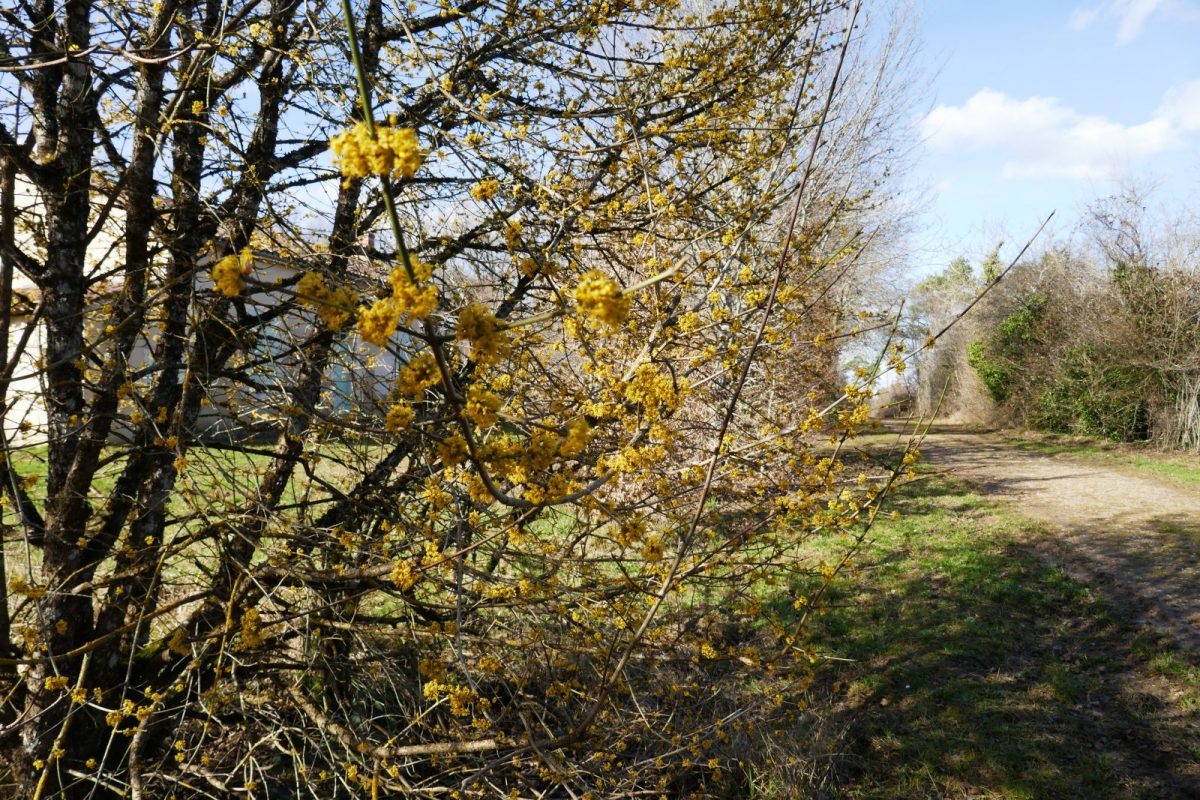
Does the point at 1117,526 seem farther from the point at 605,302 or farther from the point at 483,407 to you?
the point at 605,302

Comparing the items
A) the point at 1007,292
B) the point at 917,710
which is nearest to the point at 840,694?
the point at 917,710

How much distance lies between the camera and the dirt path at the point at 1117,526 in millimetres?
7238

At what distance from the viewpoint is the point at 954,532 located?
9.80 m

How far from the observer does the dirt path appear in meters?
Answer: 7.24

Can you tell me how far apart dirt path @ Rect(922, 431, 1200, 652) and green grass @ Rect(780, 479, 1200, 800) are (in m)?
0.41

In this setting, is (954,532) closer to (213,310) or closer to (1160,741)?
(1160,741)

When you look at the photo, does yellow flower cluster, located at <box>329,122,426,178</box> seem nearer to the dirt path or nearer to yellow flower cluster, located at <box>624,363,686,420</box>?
yellow flower cluster, located at <box>624,363,686,420</box>

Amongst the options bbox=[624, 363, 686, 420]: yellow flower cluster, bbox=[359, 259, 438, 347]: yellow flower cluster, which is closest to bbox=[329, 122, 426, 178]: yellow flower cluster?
bbox=[359, 259, 438, 347]: yellow flower cluster

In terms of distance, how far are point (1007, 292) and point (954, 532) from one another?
599 inches

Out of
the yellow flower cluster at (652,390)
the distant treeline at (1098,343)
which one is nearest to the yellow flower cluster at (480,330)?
the yellow flower cluster at (652,390)

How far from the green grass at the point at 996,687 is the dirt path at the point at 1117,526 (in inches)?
16.1

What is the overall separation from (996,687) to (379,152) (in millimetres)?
6405

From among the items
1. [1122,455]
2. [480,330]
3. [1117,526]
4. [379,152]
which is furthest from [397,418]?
[1122,455]

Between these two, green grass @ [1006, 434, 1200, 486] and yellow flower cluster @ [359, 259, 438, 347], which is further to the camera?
green grass @ [1006, 434, 1200, 486]
